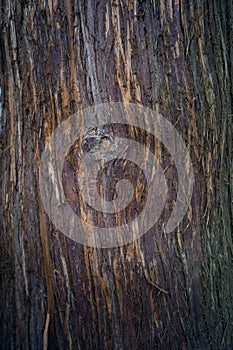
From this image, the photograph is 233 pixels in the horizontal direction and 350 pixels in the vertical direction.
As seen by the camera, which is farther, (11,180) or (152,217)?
(11,180)

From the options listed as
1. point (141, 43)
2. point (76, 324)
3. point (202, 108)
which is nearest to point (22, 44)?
point (141, 43)

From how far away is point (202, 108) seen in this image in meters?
1.71

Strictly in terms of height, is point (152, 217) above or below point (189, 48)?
below

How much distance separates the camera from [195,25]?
167 cm

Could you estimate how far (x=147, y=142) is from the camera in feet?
5.39

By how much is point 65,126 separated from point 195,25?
2.55ft

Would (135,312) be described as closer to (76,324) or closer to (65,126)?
(76,324)

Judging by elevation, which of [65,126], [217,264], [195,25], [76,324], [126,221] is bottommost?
[76,324]

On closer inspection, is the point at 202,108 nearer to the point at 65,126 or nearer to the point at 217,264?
the point at 65,126

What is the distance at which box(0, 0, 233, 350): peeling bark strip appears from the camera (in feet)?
5.31

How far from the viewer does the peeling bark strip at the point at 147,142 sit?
162 cm

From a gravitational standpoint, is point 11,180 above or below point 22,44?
below

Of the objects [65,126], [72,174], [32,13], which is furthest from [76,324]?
[32,13]

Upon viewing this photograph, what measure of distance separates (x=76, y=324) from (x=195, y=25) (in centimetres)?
152
